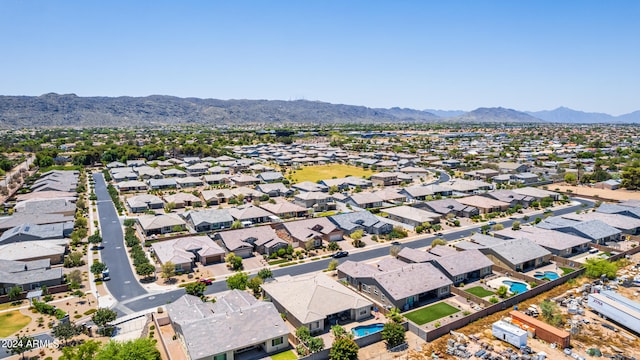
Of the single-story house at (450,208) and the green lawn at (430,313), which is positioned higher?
the single-story house at (450,208)

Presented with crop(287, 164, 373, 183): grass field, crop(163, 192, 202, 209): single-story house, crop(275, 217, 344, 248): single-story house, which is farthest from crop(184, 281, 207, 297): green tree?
crop(287, 164, 373, 183): grass field

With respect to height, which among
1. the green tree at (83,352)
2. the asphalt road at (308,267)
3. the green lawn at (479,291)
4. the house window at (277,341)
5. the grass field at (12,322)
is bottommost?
the grass field at (12,322)

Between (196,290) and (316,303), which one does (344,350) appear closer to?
(316,303)

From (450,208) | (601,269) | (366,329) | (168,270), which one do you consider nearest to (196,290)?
(168,270)

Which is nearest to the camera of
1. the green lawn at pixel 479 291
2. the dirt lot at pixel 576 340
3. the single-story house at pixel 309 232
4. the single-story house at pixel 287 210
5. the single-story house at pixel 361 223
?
the dirt lot at pixel 576 340

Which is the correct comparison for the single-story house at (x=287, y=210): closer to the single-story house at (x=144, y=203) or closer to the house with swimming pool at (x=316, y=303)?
the single-story house at (x=144, y=203)

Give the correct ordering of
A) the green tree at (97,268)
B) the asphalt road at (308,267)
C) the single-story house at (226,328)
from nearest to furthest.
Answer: the single-story house at (226,328) < the asphalt road at (308,267) < the green tree at (97,268)

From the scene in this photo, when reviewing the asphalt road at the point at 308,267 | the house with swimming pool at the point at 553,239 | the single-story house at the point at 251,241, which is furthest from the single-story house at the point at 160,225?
the house with swimming pool at the point at 553,239

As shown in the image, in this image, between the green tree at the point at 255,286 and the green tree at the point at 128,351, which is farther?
the green tree at the point at 255,286
